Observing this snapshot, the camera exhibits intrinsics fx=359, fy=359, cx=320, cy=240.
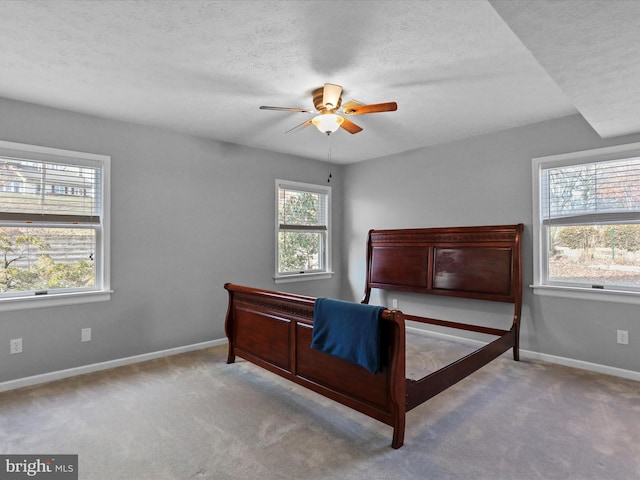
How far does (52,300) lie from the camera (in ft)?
10.6

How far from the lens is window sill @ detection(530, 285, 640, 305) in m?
3.27

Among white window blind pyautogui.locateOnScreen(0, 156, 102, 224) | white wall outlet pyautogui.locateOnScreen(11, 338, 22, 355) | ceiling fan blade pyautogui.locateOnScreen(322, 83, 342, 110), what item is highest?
ceiling fan blade pyautogui.locateOnScreen(322, 83, 342, 110)

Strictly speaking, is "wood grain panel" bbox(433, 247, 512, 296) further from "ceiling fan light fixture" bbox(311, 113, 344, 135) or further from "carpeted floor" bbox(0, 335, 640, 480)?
"ceiling fan light fixture" bbox(311, 113, 344, 135)

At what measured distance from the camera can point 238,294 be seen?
357cm

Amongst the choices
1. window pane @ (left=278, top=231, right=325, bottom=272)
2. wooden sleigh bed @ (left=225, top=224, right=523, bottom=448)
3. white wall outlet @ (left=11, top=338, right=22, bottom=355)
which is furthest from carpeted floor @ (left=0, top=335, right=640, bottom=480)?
window pane @ (left=278, top=231, right=325, bottom=272)

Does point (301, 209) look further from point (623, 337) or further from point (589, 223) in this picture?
point (623, 337)

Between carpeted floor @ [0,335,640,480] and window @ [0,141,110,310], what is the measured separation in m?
0.83

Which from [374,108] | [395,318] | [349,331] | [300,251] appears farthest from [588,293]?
[300,251]

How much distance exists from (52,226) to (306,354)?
8.55ft

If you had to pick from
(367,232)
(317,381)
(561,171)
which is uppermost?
(561,171)

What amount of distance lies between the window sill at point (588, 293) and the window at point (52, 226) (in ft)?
14.5

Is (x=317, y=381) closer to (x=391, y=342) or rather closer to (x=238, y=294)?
(x=391, y=342)

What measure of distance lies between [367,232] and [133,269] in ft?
10.5

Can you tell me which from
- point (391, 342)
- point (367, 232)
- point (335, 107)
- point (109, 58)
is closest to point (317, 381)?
point (391, 342)
